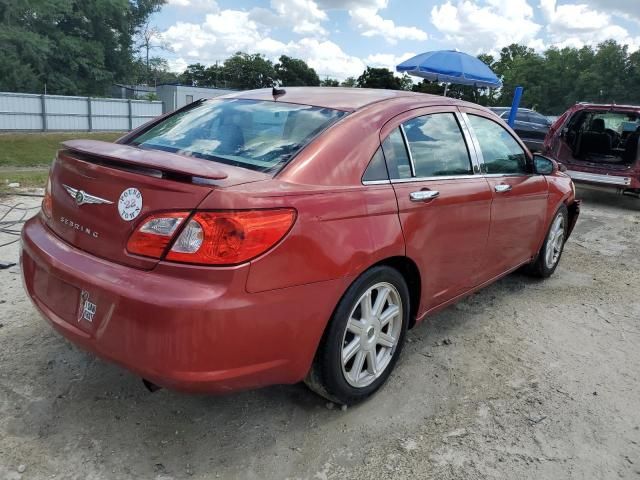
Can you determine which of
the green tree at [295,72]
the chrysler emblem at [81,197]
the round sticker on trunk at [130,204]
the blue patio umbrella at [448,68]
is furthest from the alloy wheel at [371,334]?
the green tree at [295,72]

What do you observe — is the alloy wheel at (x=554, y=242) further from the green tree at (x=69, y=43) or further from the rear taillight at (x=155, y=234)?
the green tree at (x=69, y=43)

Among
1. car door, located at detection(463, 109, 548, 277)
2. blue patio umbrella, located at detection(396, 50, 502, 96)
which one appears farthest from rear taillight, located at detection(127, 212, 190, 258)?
blue patio umbrella, located at detection(396, 50, 502, 96)

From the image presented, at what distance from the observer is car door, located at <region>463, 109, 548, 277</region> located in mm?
3590

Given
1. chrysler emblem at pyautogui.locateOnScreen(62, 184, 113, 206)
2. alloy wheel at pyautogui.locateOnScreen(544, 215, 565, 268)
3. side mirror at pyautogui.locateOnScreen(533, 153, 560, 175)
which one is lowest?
alloy wheel at pyautogui.locateOnScreen(544, 215, 565, 268)

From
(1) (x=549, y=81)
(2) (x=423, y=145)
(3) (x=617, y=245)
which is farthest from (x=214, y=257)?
(1) (x=549, y=81)

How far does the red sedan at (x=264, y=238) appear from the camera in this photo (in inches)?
79.9

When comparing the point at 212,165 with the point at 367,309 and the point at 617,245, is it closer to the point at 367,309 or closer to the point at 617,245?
the point at 367,309

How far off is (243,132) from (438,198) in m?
1.11

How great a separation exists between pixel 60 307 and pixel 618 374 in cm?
308

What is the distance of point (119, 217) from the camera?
2166 millimetres

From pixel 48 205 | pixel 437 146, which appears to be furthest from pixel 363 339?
pixel 48 205

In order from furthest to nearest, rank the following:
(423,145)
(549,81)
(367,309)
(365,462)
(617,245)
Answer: (549,81)
(617,245)
(423,145)
(367,309)
(365,462)

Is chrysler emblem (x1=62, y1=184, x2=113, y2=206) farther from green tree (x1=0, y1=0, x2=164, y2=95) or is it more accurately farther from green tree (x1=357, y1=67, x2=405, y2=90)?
green tree (x1=0, y1=0, x2=164, y2=95)

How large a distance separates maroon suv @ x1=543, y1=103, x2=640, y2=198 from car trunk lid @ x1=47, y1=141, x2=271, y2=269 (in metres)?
8.06
